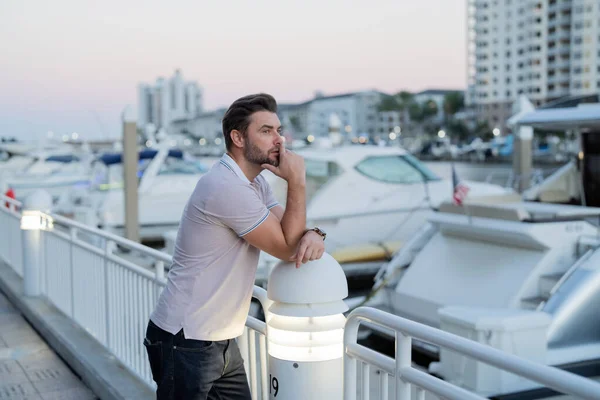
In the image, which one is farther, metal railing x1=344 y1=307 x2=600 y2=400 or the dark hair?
the dark hair

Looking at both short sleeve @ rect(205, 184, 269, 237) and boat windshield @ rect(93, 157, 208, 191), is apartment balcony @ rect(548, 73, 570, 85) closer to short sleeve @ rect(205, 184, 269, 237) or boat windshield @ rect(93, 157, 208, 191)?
boat windshield @ rect(93, 157, 208, 191)

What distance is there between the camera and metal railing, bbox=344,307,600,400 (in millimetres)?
2068

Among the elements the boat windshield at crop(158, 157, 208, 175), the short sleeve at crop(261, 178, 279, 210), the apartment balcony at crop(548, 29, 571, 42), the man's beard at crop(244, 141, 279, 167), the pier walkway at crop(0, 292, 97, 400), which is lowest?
the pier walkway at crop(0, 292, 97, 400)

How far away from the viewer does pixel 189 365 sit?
9.69 feet

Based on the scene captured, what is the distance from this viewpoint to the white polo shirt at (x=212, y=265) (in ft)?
9.18

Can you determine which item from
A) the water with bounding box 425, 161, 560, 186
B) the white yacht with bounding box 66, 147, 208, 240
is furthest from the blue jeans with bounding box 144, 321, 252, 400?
the water with bounding box 425, 161, 560, 186

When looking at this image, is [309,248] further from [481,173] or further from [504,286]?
[481,173]

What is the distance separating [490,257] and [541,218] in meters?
0.74

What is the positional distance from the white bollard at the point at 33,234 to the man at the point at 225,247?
565 centimetres

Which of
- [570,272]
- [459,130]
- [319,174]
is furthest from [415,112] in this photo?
[570,272]

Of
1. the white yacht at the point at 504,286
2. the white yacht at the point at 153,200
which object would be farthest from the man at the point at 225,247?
the white yacht at the point at 153,200

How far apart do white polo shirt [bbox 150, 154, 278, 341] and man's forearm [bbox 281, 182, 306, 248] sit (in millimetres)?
92

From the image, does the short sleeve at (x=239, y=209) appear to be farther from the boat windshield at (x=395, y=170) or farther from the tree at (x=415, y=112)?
the tree at (x=415, y=112)

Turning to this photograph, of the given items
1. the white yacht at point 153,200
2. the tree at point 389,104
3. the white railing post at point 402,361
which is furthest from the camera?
the tree at point 389,104
